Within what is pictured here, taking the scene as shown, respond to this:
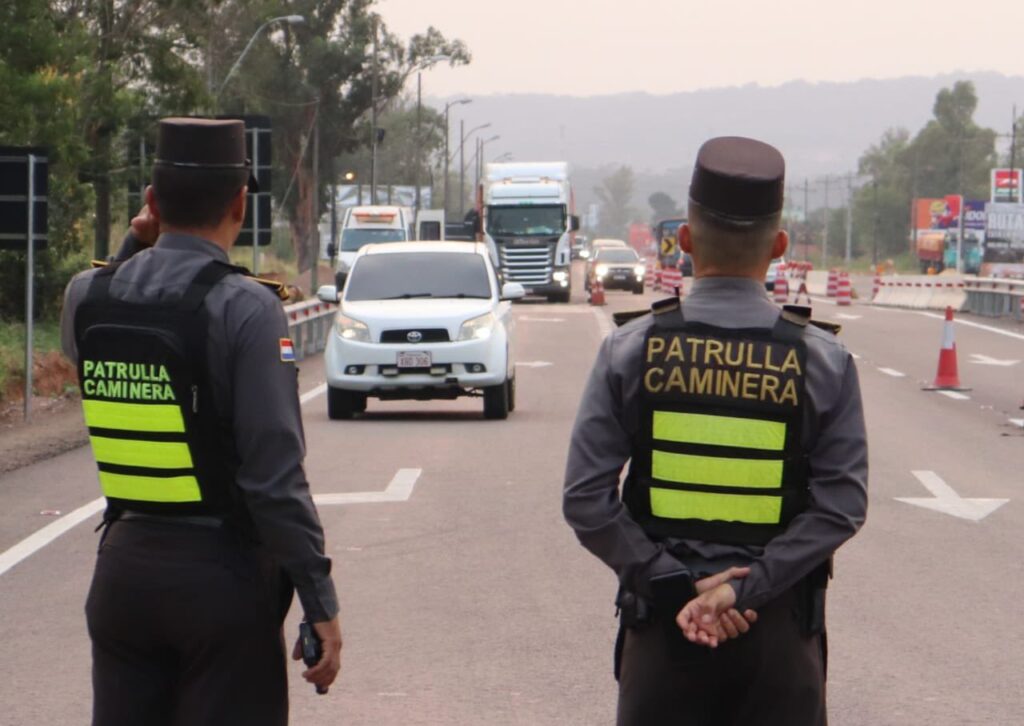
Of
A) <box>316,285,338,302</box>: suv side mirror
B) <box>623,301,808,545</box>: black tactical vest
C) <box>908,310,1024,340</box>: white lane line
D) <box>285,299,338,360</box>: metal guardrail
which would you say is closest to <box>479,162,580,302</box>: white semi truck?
<box>908,310,1024,340</box>: white lane line

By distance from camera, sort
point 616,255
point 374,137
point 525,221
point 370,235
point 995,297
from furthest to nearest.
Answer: point 374,137, point 616,255, point 370,235, point 525,221, point 995,297

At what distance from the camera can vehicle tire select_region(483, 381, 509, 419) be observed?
62.8 ft

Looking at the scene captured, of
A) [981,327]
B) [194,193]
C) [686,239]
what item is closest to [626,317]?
[686,239]

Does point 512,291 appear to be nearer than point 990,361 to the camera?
Yes

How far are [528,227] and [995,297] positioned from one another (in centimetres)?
1290

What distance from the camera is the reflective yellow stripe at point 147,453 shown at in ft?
13.5

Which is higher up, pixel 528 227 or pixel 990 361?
pixel 528 227

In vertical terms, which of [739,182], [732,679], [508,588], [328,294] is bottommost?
[508,588]

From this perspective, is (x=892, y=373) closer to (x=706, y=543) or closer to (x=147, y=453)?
(x=706, y=543)

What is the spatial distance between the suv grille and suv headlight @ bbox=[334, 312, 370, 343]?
7.4 inches

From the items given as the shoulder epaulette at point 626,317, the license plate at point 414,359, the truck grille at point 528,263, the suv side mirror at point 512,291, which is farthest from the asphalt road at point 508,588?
the truck grille at point 528,263

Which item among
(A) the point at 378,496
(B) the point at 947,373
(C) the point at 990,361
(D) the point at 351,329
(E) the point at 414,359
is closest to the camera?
(A) the point at 378,496

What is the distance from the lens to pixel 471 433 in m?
18.0

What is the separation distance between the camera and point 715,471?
405cm
